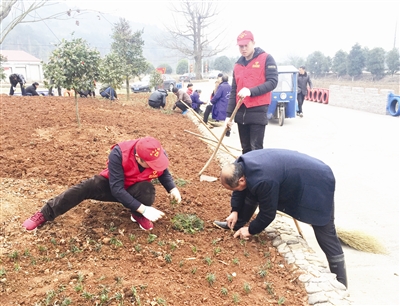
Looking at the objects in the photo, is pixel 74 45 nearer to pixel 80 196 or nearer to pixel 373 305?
pixel 80 196

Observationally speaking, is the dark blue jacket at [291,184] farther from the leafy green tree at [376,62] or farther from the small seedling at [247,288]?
the leafy green tree at [376,62]

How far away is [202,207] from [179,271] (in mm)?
1349

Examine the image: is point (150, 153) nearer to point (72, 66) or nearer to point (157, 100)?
point (72, 66)

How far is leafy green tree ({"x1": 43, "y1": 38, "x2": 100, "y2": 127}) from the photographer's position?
6512 mm

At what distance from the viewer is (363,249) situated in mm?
3914

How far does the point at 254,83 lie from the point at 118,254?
9.31 feet

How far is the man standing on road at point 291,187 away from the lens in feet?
9.70

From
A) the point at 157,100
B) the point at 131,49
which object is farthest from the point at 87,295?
the point at 131,49

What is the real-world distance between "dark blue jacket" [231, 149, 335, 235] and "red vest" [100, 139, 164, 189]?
865 mm

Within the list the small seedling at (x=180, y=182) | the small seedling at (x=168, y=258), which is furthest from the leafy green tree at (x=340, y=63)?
the small seedling at (x=168, y=258)

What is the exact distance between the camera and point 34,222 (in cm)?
318

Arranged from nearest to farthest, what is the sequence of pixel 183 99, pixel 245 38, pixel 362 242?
pixel 362 242, pixel 245 38, pixel 183 99

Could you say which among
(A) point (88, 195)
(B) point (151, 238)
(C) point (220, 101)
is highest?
(C) point (220, 101)

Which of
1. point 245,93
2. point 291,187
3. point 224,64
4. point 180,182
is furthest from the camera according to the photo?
point 224,64
